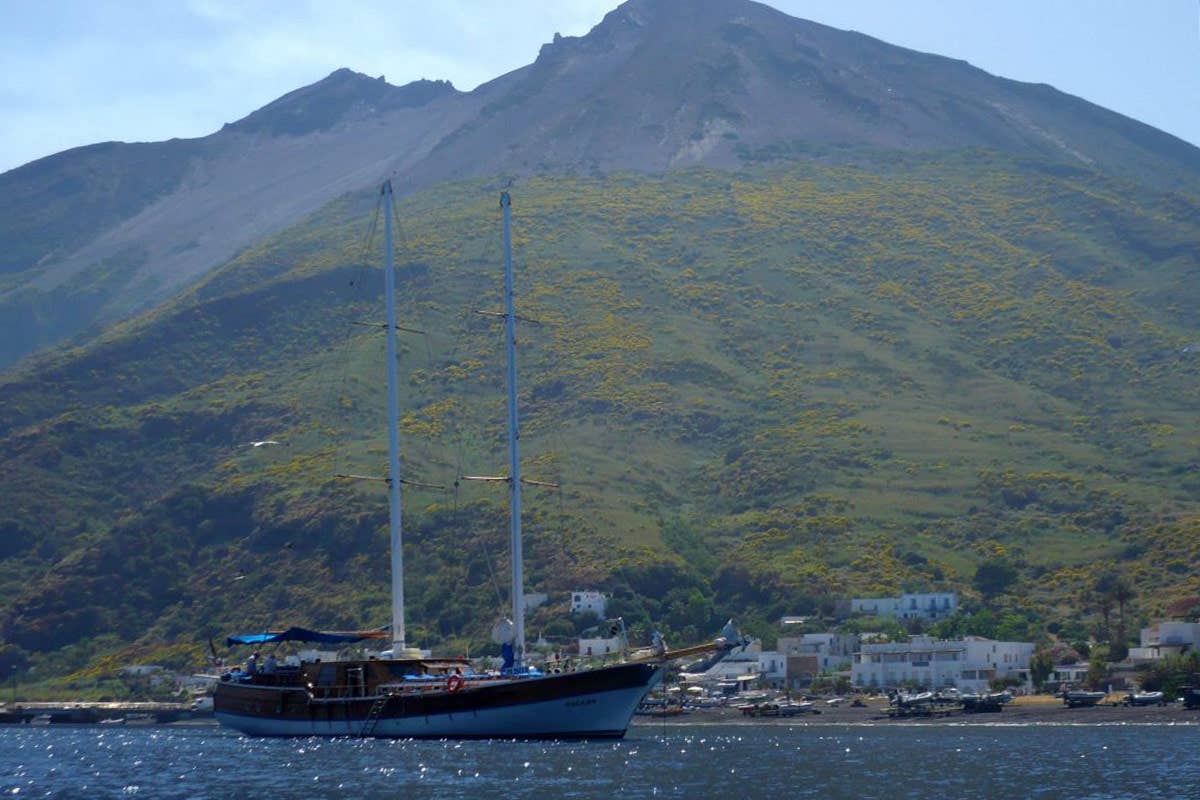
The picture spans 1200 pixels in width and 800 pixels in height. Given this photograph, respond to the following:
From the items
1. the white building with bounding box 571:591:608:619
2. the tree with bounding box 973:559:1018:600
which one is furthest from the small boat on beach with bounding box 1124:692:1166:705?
the white building with bounding box 571:591:608:619

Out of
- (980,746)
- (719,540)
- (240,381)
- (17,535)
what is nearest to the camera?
(980,746)

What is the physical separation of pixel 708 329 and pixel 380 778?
139m

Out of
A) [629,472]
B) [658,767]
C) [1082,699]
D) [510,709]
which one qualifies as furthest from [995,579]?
[658,767]

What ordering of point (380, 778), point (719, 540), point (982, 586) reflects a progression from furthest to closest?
point (719, 540) → point (982, 586) → point (380, 778)

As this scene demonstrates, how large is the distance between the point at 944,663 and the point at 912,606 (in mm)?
16336

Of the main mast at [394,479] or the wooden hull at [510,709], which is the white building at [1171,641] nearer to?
the wooden hull at [510,709]

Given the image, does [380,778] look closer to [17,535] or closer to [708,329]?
[17,535]

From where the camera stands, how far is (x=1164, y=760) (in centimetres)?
6419

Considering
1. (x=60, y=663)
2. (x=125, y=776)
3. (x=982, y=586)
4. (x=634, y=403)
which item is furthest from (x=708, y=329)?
(x=125, y=776)

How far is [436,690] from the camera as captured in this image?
7450cm

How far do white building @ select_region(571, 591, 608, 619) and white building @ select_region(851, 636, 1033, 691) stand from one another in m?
18.9

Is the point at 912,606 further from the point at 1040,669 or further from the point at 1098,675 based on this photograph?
the point at 1098,675

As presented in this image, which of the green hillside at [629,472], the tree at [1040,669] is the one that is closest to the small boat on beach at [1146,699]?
the tree at [1040,669]

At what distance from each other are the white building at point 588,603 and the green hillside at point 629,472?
219 centimetres
